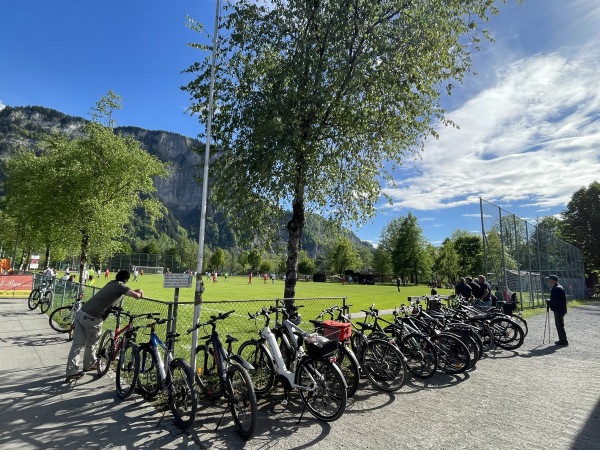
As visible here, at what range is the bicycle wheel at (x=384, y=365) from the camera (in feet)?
18.7

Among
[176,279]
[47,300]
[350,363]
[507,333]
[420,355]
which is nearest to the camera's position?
[176,279]

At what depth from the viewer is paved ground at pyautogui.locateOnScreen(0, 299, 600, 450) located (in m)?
3.98

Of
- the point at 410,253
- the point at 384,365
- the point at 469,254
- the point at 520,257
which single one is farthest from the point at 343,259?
the point at 384,365

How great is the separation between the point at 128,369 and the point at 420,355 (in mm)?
5037

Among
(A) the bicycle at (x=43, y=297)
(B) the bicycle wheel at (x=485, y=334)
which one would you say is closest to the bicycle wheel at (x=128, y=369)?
(B) the bicycle wheel at (x=485, y=334)

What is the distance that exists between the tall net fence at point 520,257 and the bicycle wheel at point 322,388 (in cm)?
1626

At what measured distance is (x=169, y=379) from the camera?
461 cm

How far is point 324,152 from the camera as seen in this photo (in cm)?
798

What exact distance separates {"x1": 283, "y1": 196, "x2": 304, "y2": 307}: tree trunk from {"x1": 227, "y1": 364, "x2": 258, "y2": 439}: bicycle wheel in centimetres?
363

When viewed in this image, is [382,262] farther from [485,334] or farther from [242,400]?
[242,400]

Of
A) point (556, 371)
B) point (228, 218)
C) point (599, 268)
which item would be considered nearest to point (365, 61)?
point (228, 218)

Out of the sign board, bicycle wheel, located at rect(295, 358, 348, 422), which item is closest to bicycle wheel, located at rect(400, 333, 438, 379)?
bicycle wheel, located at rect(295, 358, 348, 422)

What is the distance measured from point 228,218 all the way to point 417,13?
585 centimetres

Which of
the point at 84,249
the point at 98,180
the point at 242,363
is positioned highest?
the point at 98,180
